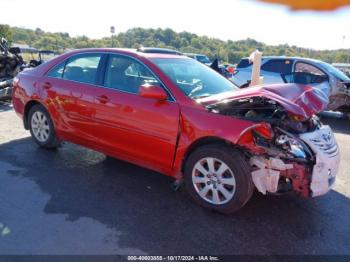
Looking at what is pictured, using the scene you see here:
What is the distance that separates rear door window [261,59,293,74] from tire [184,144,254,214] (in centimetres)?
672

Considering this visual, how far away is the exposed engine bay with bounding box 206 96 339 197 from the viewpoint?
347cm

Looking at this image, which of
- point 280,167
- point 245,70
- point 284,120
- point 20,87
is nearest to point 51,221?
point 280,167

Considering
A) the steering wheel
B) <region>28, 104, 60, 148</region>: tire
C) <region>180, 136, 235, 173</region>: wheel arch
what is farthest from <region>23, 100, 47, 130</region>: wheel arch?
<region>180, 136, 235, 173</region>: wheel arch

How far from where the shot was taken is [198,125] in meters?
3.73

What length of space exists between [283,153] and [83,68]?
9.69 ft

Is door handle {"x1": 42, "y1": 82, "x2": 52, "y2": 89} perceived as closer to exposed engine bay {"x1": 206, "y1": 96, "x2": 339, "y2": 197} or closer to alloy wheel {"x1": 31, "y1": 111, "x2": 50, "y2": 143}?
alloy wheel {"x1": 31, "y1": 111, "x2": 50, "y2": 143}

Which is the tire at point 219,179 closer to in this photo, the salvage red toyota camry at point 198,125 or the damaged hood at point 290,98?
the salvage red toyota camry at point 198,125

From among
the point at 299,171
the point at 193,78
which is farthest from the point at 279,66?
the point at 299,171

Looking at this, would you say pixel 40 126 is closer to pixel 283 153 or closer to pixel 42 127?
pixel 42 127

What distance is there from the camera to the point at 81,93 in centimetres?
474

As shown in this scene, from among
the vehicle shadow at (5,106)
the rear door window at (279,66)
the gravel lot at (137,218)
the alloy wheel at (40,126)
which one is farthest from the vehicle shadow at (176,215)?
the rear door window at (279,66)

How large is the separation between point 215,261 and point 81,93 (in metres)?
2.85

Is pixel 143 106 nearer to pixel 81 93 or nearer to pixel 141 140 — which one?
pixel 141 140

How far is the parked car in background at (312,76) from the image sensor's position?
8.96m
